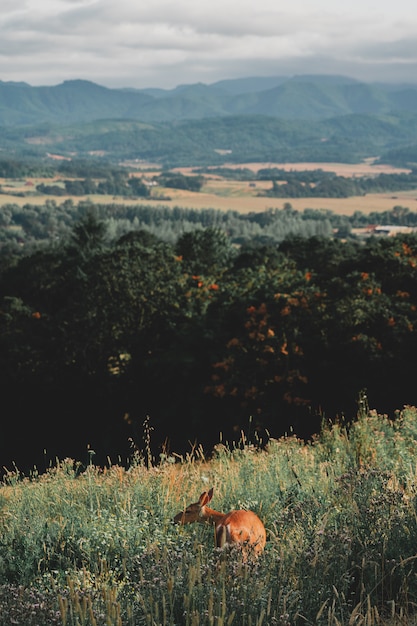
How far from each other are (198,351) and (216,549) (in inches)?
644

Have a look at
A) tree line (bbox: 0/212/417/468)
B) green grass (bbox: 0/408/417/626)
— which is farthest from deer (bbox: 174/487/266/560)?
tree line (bbox: 0/212/417/468)

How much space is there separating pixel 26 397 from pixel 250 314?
11.5m

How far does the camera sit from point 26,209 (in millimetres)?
167875

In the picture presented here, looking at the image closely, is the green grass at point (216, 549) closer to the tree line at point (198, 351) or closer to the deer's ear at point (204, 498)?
the deer's ear at point (204, 498)

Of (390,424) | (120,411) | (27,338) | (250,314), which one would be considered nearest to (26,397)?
(27,338)

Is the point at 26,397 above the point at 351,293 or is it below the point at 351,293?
below

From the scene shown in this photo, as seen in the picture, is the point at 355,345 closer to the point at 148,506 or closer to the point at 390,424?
the point at 390,424

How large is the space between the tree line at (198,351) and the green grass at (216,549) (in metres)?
5.14

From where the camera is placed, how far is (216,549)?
4043mm

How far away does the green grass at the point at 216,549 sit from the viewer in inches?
142

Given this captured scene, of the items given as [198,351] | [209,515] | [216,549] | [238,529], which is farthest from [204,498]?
[198,351]

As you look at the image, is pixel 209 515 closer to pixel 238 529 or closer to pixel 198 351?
pixel 238 529

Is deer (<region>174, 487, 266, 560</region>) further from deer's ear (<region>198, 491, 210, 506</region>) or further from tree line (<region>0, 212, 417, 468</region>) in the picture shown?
tree line (<region>0, 212, 417, 468</region>)

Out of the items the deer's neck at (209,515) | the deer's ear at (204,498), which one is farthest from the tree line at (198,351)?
the deer's ear at (204,498)
